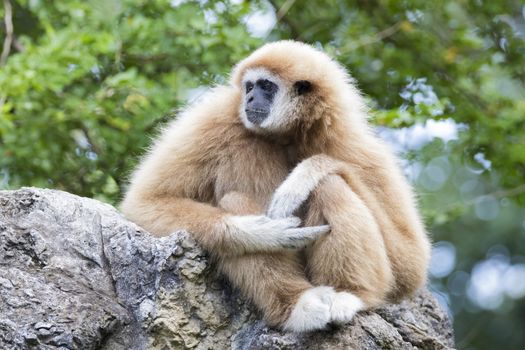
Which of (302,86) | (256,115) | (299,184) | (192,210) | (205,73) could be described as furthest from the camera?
(205,73)

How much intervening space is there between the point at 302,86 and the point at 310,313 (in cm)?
231

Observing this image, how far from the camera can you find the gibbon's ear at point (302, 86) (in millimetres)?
7121

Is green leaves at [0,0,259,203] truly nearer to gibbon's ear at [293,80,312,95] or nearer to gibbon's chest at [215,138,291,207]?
gibbon's ear at [293,80,312,95]

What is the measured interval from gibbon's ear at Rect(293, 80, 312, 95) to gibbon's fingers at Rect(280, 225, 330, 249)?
1.59 metres

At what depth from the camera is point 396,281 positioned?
6652 millimetres

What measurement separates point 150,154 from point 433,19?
19.3 ft

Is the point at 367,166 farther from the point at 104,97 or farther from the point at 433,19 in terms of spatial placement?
the point at 433,19

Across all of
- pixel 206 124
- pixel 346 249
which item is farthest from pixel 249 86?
pixel 346 249

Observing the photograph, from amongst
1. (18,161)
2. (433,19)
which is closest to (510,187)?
(433,19)

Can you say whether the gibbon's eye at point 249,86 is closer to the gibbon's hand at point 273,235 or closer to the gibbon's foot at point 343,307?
the gibbon's hand at point 273,235

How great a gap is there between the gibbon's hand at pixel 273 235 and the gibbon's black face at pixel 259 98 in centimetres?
107

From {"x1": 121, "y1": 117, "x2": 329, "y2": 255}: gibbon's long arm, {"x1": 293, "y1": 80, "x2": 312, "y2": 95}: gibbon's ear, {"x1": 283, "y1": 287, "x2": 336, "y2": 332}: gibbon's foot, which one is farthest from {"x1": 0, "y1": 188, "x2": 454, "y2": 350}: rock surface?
{"x1": 293, "y1": 80, "x2": 312, "y2": 95}: gibbon's ear

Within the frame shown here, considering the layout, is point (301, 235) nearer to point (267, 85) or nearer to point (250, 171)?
point (250, 171)

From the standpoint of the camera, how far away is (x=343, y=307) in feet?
18.7
